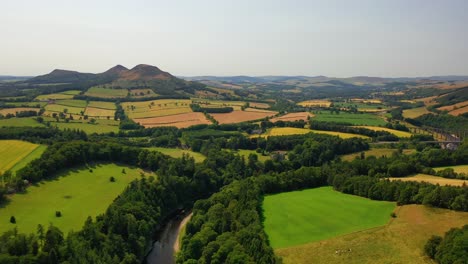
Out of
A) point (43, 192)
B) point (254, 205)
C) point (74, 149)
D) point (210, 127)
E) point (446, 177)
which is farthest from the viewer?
point (210, 127)

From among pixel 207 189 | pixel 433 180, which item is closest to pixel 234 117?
pixel 207 189

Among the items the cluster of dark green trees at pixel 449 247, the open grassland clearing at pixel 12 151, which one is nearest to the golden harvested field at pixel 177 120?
the open grassland clearing at pixel 12 151

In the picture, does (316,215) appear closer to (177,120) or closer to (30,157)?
(30,157)

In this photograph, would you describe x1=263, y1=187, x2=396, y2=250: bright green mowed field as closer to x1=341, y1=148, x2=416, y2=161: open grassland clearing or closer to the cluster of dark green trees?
the cluster of dark green trees

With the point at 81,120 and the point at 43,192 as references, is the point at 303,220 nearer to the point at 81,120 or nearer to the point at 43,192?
the point at 43,192

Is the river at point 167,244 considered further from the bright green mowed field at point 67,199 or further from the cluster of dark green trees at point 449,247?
the cluster of dark green trees at point 449,247

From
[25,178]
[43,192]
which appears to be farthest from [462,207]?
[25,178]
